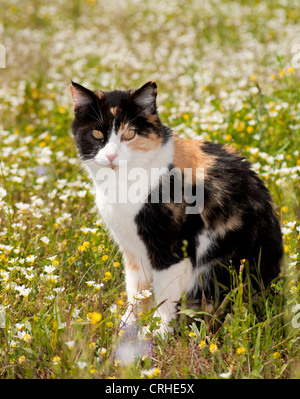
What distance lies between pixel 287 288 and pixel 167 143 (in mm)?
1090

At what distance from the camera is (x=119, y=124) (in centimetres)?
282

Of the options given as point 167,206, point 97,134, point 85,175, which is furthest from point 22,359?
point 85,175

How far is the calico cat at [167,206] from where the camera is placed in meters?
2.79

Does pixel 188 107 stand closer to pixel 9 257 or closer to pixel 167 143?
pixel 167 143

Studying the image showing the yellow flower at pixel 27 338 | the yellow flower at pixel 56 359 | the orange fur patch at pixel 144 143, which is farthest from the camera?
the orange fur patch at pixel 144 143

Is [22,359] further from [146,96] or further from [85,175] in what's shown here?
[85,175]

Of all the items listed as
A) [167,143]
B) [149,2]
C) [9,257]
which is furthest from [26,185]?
[149,2]

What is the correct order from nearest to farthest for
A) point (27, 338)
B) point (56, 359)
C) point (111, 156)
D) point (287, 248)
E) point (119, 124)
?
point (56, 359), point (27, 338), point (111, 156), point (119, 124), point (287, 248)

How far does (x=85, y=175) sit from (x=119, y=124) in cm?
165

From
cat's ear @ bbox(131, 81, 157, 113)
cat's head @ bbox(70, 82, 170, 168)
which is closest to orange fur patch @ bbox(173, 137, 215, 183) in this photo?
cat's head @ bbox(70, 82, 170, 168)

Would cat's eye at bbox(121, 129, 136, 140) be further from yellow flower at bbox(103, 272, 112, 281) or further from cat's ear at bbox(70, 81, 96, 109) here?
yellow flower at bbox(103, 272, 112, 281)

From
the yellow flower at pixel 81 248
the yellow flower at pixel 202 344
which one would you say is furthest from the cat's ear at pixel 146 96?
the yellow flower at pixel 202 344

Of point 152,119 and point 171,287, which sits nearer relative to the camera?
point 171,287

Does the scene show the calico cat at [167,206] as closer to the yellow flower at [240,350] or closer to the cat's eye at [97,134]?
the cat's eye at [97,134]
